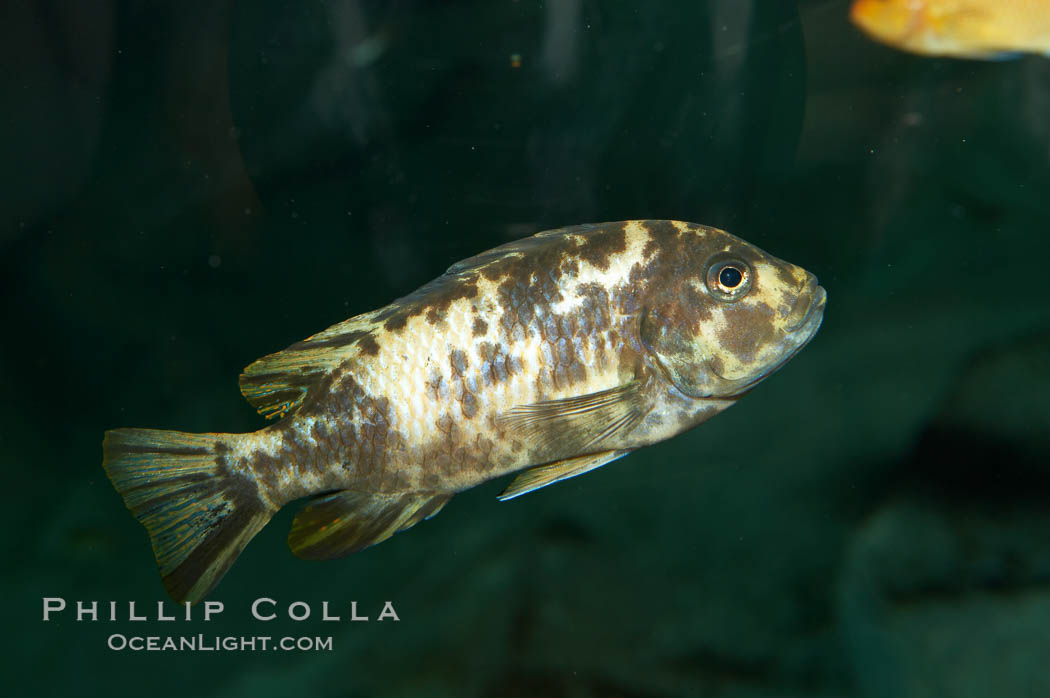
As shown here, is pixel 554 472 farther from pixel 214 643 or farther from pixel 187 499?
pixel 214 643

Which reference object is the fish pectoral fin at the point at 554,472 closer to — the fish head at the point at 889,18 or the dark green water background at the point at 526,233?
the dark green water background at the point at 526,233

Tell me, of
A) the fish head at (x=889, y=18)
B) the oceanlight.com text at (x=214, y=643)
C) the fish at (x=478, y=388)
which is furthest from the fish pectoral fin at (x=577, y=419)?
the fish head at (x=889, y=18)

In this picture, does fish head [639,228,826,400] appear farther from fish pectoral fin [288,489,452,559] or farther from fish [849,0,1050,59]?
fish [849,0,1050,59]

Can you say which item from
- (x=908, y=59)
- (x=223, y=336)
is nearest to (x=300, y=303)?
(x=223, y=336)

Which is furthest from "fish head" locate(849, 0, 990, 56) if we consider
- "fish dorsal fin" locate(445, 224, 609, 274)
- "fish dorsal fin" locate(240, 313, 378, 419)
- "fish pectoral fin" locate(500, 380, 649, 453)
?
"fish dorsal fin" locate(240, 313, 378, 419)

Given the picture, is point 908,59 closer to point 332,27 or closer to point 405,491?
point 332,27

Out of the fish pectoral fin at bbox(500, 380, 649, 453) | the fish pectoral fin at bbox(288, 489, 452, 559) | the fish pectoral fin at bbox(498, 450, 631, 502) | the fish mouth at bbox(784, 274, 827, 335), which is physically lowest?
the fish pectoral fin at bbox(288, 489, 452, 559)
